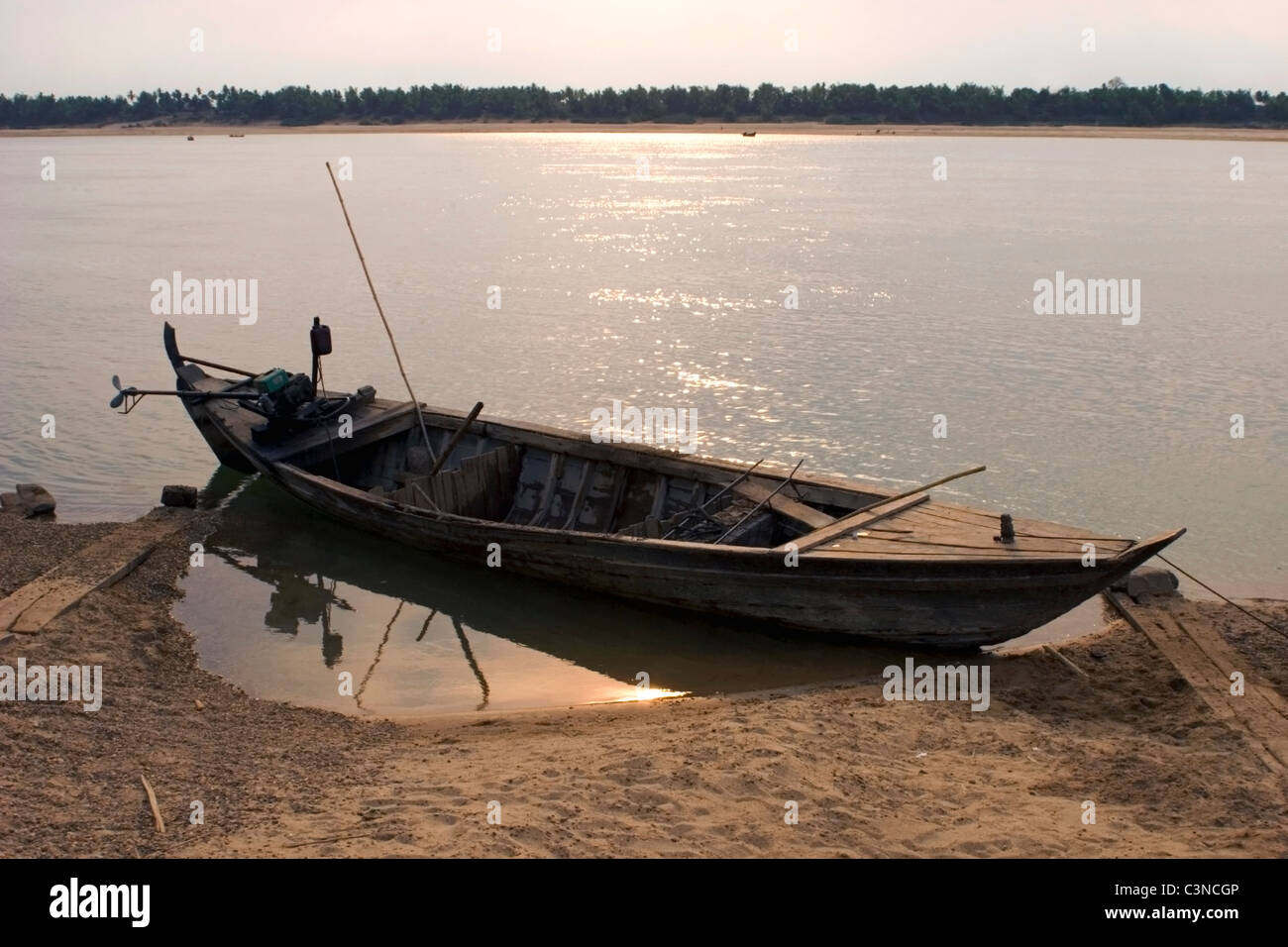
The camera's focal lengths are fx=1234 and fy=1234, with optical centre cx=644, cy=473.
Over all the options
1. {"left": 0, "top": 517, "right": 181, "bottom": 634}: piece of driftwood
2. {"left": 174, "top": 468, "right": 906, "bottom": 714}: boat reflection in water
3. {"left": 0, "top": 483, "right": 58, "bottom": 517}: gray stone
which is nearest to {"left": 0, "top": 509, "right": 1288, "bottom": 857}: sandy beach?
{"left": 0, "top": 517, "right": 181, "bottom": 634}: piece of driftwood

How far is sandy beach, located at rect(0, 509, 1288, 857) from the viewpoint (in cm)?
637

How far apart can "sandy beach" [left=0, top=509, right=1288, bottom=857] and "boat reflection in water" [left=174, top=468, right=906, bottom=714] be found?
1.82ft

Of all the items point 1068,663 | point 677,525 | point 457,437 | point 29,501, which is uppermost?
point 457,437

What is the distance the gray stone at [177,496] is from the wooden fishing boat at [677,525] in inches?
28.3

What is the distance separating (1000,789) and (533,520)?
20.9 ft

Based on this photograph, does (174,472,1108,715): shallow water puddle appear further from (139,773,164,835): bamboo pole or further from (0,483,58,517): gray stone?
(139,773,164,835): bamboo pole

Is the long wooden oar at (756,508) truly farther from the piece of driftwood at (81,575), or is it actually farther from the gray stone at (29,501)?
the gray stone at (29,501)

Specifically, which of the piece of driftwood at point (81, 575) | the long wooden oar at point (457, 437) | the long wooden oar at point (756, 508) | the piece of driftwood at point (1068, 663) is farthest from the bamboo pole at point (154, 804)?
the piece of driftwood at point (1068, 663)

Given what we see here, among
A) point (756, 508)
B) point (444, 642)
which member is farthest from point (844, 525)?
point (444, 642)

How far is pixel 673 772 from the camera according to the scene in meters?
7.16

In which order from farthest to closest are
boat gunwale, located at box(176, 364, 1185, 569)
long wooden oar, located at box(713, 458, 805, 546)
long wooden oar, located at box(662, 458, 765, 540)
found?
long wooden oar, located at box(662, 458, 765, 540) < long wooden oar, located at box(713, 458, 805, 546) < boat gunwale, located at box(176, 364, 1185, 569)

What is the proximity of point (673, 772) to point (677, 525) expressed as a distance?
396 cm

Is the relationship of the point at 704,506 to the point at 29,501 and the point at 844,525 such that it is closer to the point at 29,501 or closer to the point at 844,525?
the point at 844,525

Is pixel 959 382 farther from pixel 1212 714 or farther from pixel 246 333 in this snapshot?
pixel 246 333
